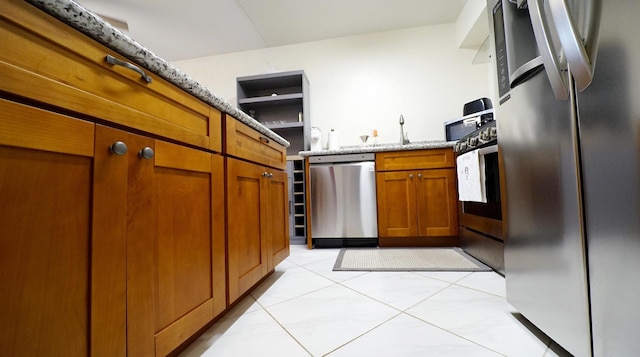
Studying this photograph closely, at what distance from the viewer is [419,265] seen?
1.59 m

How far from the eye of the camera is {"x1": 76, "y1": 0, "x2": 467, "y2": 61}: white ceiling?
2375mm

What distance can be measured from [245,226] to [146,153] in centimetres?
56

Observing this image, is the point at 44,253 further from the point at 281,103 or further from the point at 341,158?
the point at 281,103

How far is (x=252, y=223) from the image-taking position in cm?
114

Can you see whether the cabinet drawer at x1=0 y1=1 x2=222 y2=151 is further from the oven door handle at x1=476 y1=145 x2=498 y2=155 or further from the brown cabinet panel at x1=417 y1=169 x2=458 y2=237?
the brown cabinet panel at x1=417 y1=169 x2=458 y2=237

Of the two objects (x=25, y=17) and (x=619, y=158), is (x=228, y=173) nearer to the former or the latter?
(x=25, y=17)

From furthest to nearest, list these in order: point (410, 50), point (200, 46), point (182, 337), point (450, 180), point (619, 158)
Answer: point (200, 46) < point (410, 50) < point (450, 180) < point (182, 337) < point (619, 158)

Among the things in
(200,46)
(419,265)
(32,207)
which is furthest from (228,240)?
(200,46)

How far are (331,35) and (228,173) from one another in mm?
2591

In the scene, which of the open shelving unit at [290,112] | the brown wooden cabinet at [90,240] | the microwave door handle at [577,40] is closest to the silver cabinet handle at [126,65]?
the brown wooden cabinet at [90,240]

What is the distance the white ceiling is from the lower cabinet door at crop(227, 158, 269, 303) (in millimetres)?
2075

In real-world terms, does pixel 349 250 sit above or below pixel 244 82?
below

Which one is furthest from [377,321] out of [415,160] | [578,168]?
[415,160]

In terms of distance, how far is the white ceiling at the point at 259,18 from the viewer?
2375 mm
